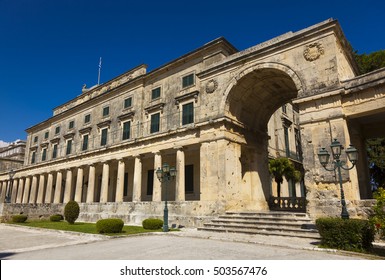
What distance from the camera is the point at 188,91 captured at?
2139 centimetres

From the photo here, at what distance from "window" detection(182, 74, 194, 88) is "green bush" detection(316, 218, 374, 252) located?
49.6 ft

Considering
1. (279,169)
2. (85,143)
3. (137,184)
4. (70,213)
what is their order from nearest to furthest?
1. (70,213)
2. (137,184)
3. (279,169)
4. (85,143)

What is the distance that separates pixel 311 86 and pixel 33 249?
14.2 meters

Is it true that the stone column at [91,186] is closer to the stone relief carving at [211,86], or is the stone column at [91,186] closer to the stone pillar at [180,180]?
the stone pillar at [180,180]

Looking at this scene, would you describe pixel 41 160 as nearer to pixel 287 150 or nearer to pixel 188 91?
pixel 188 91

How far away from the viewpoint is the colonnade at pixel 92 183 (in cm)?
2045

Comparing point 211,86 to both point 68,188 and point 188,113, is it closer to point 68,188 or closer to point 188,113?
point 188,113

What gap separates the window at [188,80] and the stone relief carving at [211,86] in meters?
3.09

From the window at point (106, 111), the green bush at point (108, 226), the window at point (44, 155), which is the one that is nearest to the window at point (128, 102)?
the window at point (106, 111)

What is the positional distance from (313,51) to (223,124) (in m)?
6.44

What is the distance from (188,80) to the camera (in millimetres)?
21703

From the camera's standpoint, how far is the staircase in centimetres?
1161

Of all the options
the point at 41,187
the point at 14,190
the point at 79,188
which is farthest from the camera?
the point at 14,190

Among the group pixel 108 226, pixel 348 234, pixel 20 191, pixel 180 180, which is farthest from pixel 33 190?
pixel 348 234
